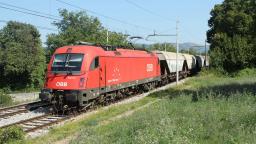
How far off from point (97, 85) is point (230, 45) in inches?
1525

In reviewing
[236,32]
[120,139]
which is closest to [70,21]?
[236,32]

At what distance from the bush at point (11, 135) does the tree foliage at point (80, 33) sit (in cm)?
4526

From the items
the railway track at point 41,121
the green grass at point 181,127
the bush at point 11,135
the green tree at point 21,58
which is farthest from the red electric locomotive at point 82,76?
the green tree at point 21,58

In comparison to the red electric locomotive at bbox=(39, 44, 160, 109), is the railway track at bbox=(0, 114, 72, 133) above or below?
below

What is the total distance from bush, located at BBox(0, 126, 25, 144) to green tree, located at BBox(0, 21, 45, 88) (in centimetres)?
5309

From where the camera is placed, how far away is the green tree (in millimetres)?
67438

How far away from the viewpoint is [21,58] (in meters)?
68.3

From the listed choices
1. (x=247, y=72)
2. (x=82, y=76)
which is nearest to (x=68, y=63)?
(x=82, y=76)

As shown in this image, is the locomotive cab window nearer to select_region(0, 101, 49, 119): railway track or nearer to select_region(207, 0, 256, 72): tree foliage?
select_region(0, 101, 49, 119): railway track

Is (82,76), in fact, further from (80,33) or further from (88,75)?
(80,33)

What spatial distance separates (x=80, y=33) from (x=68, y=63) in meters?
45.9

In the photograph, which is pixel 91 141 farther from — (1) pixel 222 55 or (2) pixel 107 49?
(1) pixel 222 55

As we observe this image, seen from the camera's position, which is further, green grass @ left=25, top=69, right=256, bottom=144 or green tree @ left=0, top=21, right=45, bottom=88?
green tree @ left=0, top=21, right=45, bottom=88

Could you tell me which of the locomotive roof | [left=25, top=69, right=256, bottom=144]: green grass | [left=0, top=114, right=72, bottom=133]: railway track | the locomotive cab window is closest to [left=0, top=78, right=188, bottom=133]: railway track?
[left=0, top=114, right=72, bottom=133]: railway track
